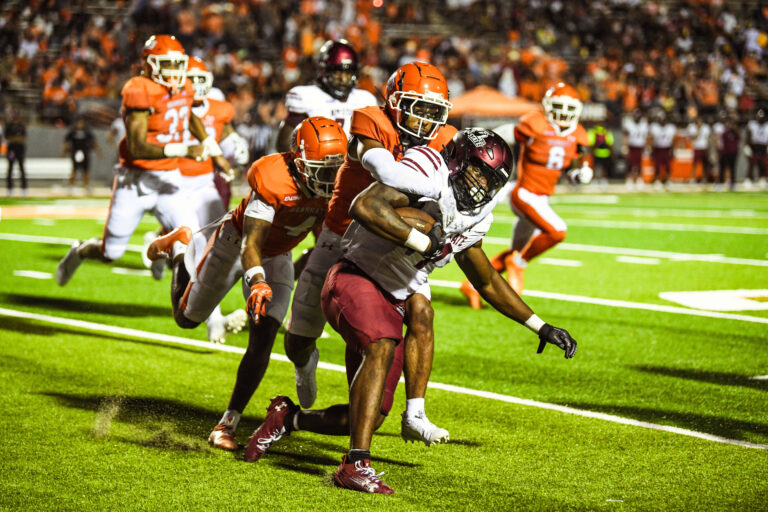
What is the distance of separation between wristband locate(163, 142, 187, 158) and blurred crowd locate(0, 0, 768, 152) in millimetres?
13539

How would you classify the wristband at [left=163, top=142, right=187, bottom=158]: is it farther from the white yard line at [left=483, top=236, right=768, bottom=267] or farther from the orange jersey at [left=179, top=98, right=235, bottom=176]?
the white yard line at [left=483, top=236, right=768, bottom=267]

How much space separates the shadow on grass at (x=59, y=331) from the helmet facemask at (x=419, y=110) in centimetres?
286

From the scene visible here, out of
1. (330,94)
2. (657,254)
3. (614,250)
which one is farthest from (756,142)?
(330,94)

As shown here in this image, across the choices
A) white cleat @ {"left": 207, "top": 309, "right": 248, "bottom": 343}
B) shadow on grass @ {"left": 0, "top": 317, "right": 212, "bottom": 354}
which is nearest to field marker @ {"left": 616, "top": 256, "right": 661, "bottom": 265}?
shadow on grass @ {"left": 0, "top": 317, "right": 212, "bottom": 354}

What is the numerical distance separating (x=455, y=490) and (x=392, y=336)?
0.66 m

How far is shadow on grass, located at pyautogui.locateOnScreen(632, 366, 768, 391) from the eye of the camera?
242 inches

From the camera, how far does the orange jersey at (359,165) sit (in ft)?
15.1

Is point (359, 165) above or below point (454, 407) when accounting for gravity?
above

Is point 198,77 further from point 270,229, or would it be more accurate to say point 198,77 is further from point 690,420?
point 690,420

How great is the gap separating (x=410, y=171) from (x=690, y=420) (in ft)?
7.60

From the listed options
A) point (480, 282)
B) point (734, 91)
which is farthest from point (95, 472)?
point (734, 91)

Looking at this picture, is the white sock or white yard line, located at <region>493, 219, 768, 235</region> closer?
the white sock

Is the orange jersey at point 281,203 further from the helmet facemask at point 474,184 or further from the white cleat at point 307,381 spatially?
the helmet facemask at point 474,184

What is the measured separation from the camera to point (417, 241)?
12.9ft
